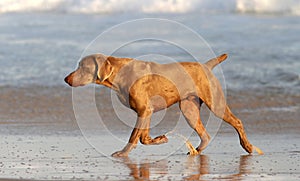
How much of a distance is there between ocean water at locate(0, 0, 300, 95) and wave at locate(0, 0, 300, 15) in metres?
0.03

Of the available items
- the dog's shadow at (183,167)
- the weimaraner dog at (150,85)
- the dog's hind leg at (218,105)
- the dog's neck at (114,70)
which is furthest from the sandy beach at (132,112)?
the dog's neck at (114,70)

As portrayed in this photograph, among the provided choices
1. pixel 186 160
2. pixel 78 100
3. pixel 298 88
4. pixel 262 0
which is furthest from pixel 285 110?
pixel 262 0

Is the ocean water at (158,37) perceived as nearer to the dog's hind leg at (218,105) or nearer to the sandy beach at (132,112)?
the sandy beach at (132,112)

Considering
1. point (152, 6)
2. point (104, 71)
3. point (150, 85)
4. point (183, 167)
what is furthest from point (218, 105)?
point (152, 6)

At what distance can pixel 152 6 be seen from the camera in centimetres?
2697

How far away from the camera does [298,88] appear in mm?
13477

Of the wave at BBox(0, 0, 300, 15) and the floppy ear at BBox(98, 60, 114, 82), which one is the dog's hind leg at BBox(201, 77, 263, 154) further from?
the wave at BBox(0, 0, 300, 15)

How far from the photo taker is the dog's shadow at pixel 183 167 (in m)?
6.73

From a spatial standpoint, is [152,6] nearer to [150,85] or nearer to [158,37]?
[158,37]

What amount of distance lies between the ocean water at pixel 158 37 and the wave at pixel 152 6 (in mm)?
33

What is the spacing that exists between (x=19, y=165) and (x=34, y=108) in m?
4.44

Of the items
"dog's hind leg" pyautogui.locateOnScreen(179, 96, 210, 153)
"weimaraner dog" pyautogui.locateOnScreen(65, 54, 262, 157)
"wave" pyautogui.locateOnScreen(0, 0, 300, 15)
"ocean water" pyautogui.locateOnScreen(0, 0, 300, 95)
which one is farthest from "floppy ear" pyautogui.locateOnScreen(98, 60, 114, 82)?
"wave" pyautogui.locateOnScreen(0, 0, 300, 15)

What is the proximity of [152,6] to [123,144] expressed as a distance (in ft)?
60.7

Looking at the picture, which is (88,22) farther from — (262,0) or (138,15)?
(262,0)
